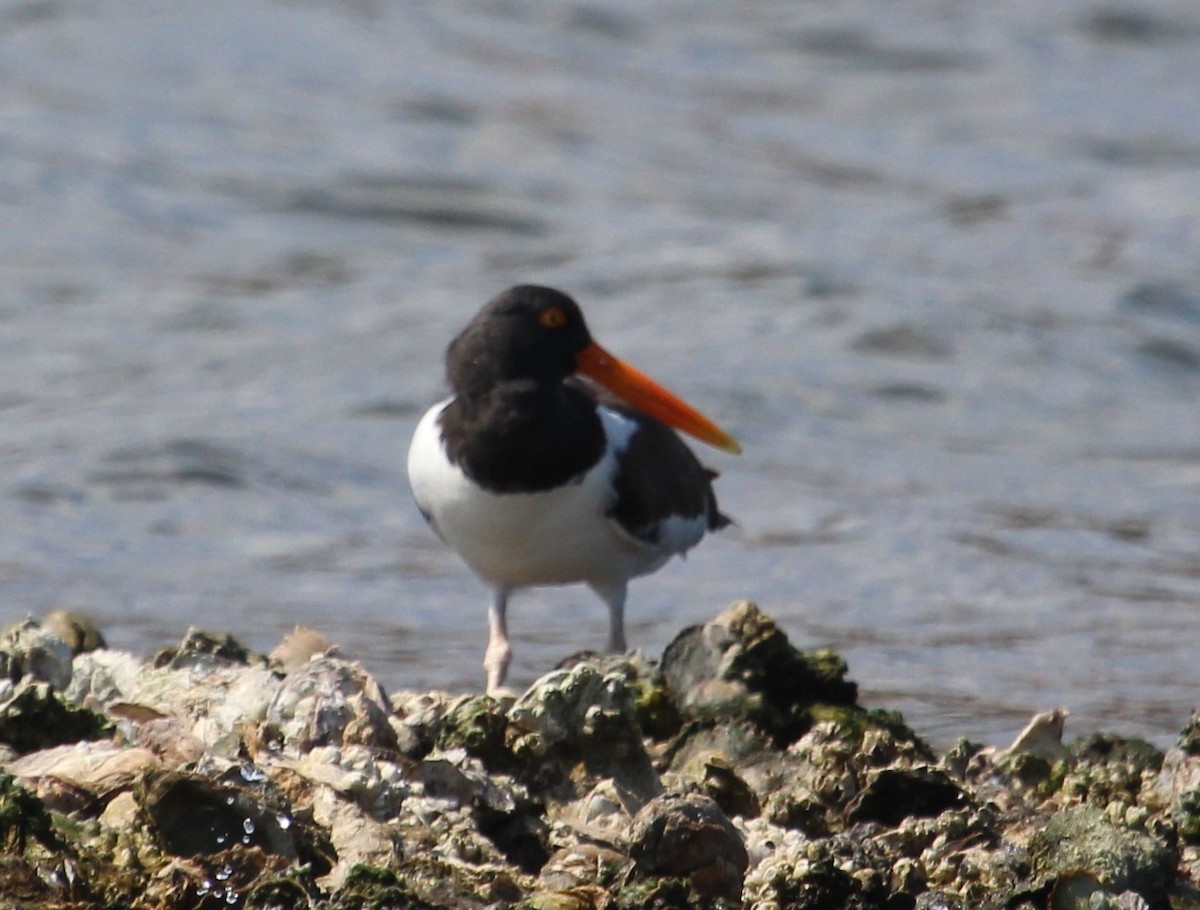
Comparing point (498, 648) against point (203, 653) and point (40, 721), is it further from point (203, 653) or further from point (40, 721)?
point (40, 721)

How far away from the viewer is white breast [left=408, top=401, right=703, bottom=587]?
6496mm

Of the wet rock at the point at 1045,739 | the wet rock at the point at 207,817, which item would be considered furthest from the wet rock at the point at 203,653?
the wet rock at the point at 1045,739

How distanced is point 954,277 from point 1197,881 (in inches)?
402

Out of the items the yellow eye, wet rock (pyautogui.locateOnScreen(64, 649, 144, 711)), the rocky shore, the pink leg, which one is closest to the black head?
the yellow eye

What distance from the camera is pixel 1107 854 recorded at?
359 centimetres

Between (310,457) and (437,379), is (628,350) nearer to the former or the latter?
(437,379)

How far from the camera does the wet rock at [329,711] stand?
3992 mm

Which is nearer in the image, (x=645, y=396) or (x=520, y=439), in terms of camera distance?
(x=520, y=439)

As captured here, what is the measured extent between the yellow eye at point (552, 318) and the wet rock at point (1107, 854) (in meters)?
3.44

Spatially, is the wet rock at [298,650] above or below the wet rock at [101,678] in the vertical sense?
below

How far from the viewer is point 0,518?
942 centimetres

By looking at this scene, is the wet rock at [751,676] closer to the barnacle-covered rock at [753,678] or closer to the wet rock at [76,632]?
the barnacle-covered rock at [753,678]

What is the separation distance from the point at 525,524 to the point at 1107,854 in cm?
316

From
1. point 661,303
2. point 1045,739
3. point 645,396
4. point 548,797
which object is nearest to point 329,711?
point 548,797
